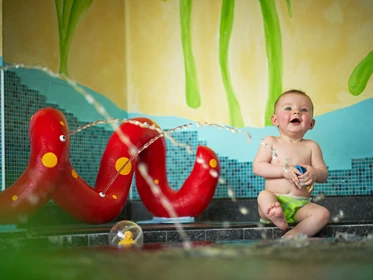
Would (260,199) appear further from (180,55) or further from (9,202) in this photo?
(180,55)

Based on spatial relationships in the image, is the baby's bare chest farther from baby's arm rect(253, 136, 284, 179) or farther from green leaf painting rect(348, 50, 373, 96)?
green leaf painting rect(348, 50, 373, 96)

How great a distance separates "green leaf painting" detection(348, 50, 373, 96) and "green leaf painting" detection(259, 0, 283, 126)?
2.10 ft

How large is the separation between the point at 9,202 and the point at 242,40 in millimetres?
2881

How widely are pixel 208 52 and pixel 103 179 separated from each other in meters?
1.85

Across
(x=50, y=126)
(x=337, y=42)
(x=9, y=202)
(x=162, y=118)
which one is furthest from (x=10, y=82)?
(x=337, y=42)

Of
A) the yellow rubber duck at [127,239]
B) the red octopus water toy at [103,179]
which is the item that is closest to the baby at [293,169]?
the red octopus water toy at [103,179]

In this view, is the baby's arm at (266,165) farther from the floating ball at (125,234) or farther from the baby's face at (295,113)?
the floating ball at (125,234)

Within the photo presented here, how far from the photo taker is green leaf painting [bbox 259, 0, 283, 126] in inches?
222

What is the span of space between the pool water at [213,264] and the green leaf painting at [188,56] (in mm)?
3760

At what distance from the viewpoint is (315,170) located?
4.31 m

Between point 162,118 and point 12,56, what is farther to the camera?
point 162,118

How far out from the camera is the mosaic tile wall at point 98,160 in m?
4.57

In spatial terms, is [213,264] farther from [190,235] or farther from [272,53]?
[272,53]

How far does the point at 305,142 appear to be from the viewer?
4.62 metres
